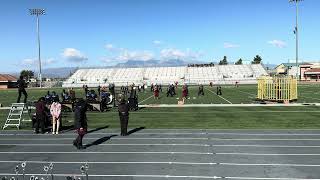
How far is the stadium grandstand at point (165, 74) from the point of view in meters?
117

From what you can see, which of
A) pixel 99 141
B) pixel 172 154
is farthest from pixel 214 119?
pixel 172 154

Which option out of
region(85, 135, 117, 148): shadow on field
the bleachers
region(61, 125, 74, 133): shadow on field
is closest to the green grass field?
region(61, 125, 74, 133): shadow on field

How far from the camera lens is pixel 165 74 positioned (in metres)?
128

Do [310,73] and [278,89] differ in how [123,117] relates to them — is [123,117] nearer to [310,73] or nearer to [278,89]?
[278,89]

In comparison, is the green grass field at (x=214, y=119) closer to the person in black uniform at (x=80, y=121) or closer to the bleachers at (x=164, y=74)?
the person in black uniform at (x=80, y=121)

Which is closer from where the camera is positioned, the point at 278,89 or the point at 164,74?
the point at 278,89

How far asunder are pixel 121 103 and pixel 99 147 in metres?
3.19

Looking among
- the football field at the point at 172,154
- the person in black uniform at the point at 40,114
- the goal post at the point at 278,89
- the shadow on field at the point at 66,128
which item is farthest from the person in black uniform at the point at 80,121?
the goal post at the point at 278,89

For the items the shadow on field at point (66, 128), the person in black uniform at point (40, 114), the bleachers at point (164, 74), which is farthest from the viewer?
the bleachers at point (164, 74)

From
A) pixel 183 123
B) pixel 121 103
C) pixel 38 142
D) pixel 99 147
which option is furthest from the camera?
pixel 183 123

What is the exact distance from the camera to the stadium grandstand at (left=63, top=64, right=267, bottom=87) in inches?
4619

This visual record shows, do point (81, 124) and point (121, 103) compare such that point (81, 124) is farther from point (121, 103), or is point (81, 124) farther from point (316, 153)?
point (316, 153)

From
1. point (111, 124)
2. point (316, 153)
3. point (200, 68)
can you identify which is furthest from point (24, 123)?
point (200, 68)

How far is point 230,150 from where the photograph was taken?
14703mm
